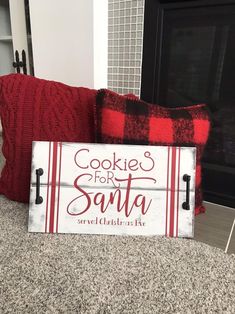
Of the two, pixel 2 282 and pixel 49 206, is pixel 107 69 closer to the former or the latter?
pixel 49 206

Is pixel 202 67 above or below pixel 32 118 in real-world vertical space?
above

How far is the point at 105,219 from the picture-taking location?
69cm

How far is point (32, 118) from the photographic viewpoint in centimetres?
75

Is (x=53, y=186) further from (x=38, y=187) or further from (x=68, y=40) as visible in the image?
(x=68, y=40)

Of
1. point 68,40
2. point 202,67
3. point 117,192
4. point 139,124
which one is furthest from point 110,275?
point 68,40

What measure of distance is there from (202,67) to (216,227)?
0.63 m

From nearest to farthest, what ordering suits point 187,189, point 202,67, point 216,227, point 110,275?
point 110,275, point 187,189, point 216,227, point 202,67

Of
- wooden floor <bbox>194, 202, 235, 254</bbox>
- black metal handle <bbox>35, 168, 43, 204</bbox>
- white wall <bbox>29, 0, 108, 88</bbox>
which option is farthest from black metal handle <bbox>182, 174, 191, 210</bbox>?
white wall <bbox>29, 0, 108, 88</bbox>

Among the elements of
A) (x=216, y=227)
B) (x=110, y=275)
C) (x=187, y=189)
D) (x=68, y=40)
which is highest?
(x=68, y=40)

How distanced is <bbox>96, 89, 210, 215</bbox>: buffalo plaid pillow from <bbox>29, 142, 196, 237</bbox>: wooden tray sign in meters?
0.04

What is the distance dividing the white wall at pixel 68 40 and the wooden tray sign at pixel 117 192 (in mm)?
659

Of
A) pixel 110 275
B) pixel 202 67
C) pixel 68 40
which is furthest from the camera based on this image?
pixel 68 40

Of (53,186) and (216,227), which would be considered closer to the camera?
(53,186)

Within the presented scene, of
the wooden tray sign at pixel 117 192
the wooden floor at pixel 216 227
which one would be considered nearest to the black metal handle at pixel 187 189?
the wooden tray sign at pixel 117 192
